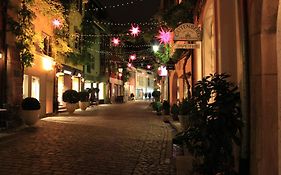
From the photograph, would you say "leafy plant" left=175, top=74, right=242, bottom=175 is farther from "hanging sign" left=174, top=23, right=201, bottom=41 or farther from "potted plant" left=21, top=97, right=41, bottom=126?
"potted plant" left=21, top=97, right=41, bottom=126

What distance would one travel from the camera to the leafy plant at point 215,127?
541cm

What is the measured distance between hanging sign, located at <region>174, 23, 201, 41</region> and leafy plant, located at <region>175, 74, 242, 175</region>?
20.8 ft

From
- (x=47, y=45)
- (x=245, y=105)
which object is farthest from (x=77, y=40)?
(x=245, y=105)

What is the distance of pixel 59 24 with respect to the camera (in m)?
22.5

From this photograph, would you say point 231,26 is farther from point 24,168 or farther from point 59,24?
point 59,24

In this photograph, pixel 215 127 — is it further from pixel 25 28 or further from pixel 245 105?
pixel 25 28

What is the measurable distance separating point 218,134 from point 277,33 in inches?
65.8

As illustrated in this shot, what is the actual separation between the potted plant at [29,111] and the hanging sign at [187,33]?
774 cm

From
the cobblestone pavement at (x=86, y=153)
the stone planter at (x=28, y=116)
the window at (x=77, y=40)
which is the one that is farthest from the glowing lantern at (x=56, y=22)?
the cobblestone pavement at (x=86, y=153)

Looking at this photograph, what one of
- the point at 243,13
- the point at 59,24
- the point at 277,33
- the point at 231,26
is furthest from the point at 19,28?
the point at 277,33

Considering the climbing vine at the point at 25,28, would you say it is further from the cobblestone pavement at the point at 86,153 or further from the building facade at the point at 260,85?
the building facade at the point at 260,85

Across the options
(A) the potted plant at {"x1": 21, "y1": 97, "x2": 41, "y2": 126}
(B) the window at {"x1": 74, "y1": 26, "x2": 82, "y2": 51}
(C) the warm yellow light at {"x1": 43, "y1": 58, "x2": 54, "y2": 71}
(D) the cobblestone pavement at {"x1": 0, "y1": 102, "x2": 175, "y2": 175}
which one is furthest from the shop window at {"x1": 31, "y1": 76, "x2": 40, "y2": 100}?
(B) the window at {"x1": 74, "y1": 26, "x2": 82, "y2": 51}

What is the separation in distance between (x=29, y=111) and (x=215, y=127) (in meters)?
12.4

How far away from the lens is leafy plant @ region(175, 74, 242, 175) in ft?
17.7
